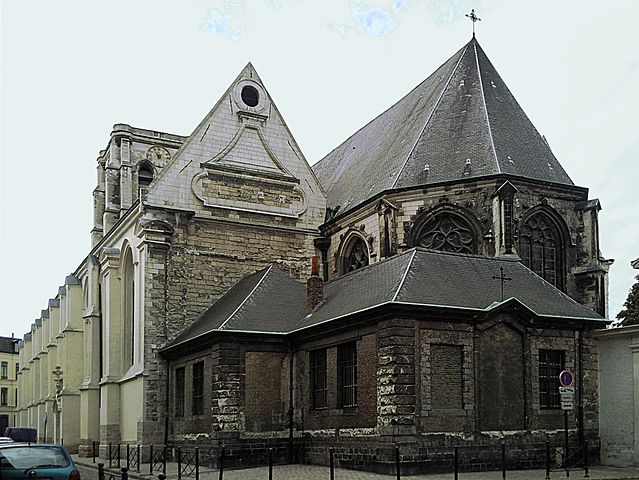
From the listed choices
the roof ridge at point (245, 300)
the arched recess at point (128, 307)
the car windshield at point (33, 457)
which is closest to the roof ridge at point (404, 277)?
the roof ridge at point (245, 300)

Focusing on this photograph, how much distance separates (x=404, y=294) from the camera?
787 inches

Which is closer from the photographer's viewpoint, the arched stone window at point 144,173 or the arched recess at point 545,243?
the arched recess at point 545,243

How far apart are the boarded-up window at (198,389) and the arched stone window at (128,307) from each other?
22.4ft

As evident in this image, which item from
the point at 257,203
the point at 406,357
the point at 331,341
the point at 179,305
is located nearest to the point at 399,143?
the point at 257,203

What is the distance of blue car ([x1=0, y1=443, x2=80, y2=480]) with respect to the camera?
1309 cm

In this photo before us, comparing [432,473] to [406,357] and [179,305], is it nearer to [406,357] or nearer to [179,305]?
[406,357]

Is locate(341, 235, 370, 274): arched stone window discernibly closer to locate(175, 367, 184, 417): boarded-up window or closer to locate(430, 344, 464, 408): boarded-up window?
locate(175, 367, 184, 417): boarded-up window

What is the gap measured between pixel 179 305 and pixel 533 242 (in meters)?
12.3

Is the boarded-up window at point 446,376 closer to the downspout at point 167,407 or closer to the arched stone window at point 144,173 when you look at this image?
the downspout at point 167,407

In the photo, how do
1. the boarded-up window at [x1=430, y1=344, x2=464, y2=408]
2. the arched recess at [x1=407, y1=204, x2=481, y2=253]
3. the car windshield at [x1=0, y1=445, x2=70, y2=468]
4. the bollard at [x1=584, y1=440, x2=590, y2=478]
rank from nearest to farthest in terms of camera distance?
the car windshield at [x1=0, y1=445, x2=70, y2=468], the bollard at [x1=584, y1=440, x2=590, y2=478], the boarded-up window at [x1=430, y1=344, x2=464, y2=408], the arched recess at [x1=407, y1=204, x2=481, y2=253]

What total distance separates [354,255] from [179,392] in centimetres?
856

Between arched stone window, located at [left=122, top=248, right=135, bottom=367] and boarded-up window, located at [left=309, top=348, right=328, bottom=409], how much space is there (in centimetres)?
1102

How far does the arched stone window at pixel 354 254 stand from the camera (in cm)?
3150

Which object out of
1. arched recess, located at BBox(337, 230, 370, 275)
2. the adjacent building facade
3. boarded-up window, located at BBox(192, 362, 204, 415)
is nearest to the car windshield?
boarded-up window, located at BBox(192, 362, 204, 415)
